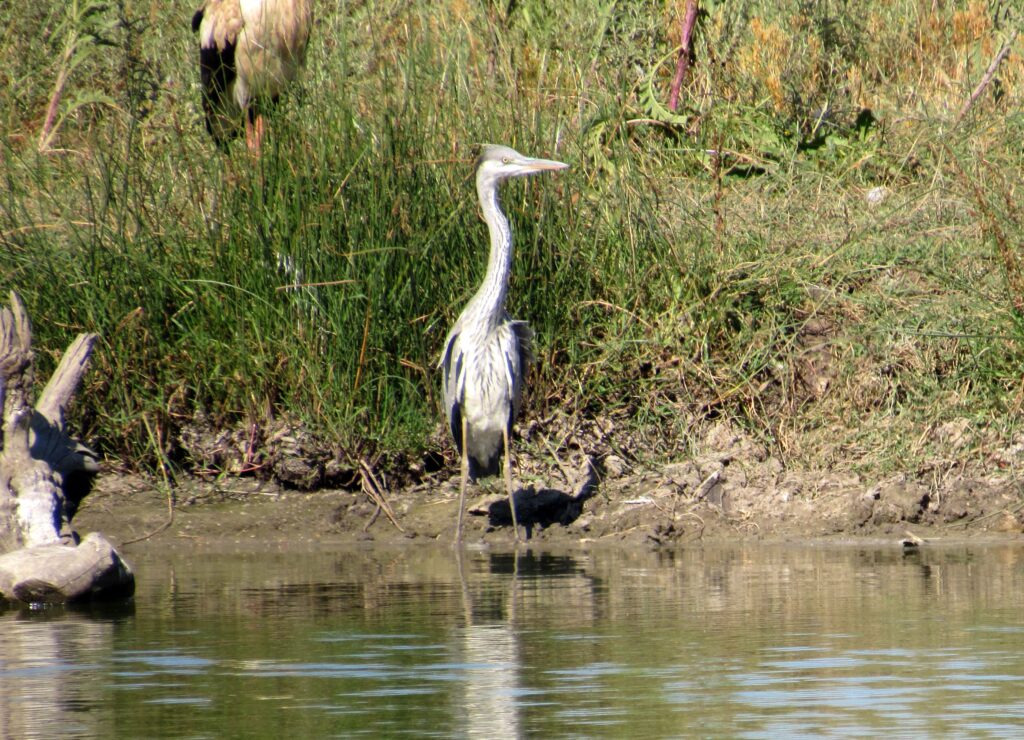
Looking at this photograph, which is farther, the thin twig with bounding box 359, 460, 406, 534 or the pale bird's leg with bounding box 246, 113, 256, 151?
the pale bird's leg with bounding box 246, 113, 256, 151

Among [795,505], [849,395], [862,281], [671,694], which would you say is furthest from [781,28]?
[671,694]

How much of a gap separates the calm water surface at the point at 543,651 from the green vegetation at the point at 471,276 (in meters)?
1.27

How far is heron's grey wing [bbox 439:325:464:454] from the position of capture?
284 inches

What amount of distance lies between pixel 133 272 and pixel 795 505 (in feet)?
10.1

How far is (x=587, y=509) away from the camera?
7.42 meters

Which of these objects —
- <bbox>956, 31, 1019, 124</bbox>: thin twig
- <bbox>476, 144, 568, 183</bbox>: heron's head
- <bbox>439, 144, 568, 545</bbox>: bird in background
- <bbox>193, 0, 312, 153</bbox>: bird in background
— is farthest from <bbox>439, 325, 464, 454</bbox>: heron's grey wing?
<bbox>956, 31, 1019, 124</bbox>: thin twig

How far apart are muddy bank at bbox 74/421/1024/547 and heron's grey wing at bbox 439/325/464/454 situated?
1.41ft

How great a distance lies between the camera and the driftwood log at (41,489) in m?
5.67

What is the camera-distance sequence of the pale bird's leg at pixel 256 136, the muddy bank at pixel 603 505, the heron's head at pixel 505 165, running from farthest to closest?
the pale bird's leg at pixel 256 136 → the heron's head at pixel 505 165 → the muddy bank at pixel 603 505

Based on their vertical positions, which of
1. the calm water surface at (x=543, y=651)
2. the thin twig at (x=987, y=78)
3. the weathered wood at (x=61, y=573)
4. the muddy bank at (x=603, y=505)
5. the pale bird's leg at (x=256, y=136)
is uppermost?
the thin twig at (x=987, y=78)

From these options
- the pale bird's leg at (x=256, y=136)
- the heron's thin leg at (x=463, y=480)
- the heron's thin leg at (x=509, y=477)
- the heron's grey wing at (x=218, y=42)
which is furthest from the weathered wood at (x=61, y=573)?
the heron's grey wing at (x=218, y=42)

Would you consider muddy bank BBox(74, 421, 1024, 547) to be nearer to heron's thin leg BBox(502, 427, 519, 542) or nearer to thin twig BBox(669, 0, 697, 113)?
heron's thin leg BBox(502, 427, 519, 542)

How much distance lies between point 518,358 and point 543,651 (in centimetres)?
275

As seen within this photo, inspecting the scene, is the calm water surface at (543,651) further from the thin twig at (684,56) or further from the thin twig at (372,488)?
the thin twig at (684,56)
